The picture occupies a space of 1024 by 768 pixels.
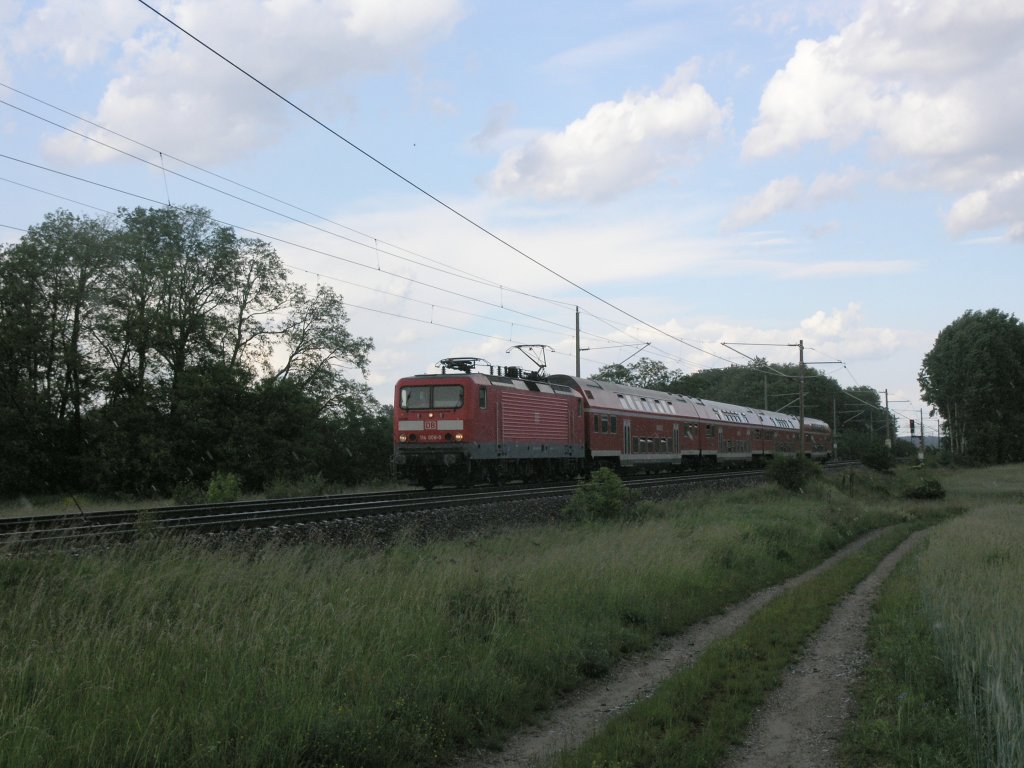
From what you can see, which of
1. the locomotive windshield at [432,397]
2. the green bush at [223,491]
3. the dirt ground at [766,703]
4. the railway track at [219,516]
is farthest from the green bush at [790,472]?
the dirt ground at [766,703]

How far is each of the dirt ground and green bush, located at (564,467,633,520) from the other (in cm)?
809

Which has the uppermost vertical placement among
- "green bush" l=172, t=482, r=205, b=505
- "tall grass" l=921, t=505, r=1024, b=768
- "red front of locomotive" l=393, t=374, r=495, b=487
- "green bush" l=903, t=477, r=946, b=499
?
"red front of locomotive" l=393, t=374, r=495, b=487

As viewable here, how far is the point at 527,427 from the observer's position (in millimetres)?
30688

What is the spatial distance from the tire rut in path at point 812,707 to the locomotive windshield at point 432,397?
16.3 metres

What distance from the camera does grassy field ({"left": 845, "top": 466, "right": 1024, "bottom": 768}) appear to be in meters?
6.34

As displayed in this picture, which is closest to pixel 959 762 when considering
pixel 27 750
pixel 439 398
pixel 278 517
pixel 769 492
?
pixel 27 750

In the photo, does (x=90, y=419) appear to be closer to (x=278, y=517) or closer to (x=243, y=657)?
(x=278, y=517)

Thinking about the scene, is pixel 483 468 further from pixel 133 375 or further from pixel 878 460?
pixel 878 460

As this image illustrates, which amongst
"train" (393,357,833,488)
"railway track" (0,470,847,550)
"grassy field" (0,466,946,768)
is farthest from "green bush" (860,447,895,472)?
"grassy field" (0,466,946,768)

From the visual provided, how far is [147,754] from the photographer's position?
5422mm

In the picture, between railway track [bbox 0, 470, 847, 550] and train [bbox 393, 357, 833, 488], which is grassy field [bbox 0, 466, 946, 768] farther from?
train [bbox 393, 357, 833, 488]

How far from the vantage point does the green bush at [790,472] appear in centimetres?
3709

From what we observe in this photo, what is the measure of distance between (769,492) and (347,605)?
27993 millimetres

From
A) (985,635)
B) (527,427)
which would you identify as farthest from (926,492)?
(985,635)
